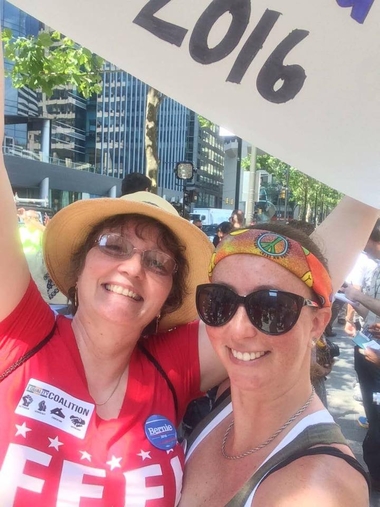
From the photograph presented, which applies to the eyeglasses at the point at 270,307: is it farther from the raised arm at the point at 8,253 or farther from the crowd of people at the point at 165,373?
the raised arm at the point at 8,253

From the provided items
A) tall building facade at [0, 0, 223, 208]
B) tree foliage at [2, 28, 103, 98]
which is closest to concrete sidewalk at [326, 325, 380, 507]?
tree foliage at [2, 28, 103, 98]

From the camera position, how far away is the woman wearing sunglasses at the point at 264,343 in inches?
53.3

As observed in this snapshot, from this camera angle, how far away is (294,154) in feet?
4.96

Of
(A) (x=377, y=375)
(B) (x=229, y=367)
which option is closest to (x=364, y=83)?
(B) (x=229, y=367)

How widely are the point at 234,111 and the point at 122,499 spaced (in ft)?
3.94

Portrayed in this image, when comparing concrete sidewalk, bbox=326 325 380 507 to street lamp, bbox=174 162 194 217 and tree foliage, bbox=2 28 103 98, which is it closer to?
tree foliage, bbox=2 28 103 98

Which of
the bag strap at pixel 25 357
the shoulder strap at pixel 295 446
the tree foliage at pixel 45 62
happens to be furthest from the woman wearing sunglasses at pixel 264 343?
the tree foliage at pixel 45 62

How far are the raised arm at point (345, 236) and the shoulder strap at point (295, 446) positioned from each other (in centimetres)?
65

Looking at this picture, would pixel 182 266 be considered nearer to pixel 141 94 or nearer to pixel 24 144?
pixel 24 144

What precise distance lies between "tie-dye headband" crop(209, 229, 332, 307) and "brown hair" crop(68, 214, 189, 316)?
426 millimetres

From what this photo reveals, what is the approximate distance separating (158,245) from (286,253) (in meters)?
0.59

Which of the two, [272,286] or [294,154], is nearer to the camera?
[272,286]

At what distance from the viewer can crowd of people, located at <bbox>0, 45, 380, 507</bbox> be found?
135cm

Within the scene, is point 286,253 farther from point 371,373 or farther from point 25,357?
point 371,373
